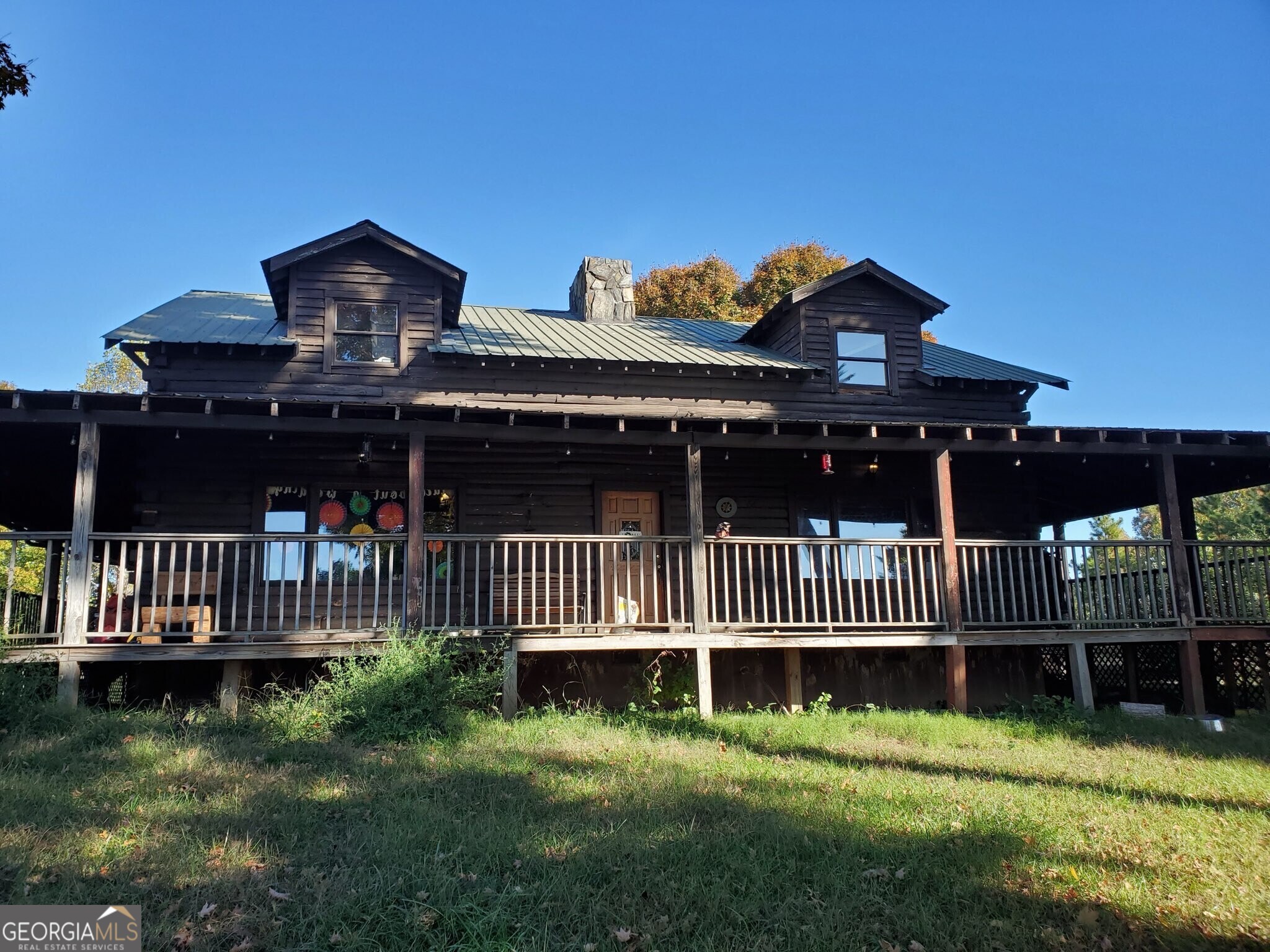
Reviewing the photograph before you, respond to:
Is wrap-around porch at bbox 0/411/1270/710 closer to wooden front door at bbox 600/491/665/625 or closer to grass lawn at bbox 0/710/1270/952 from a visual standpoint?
wooden front door at bbox 600/491/665/625

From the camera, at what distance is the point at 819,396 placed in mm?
14938

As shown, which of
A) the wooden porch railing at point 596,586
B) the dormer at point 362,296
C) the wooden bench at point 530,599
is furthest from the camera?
the dormer at point 362,296

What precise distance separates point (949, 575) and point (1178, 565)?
3436 millimetres

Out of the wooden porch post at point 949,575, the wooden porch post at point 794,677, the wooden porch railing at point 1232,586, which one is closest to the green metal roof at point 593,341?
the wooden porch post at point 949,575

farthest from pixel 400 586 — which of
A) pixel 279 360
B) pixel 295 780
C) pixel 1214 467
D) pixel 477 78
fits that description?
pixel 1214 467

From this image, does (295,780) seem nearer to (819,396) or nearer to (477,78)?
(819,396)

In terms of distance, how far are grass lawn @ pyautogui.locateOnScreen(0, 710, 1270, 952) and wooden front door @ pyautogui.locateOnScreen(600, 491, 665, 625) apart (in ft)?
14.2

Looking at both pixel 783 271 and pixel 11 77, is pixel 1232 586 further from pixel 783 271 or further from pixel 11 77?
pixel 783 271

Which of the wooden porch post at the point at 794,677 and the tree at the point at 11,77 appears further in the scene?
the wooden porch post at the point at 794,677

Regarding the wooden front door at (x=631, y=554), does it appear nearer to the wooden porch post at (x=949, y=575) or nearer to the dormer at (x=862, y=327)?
the dormer at (x=862, y=327)

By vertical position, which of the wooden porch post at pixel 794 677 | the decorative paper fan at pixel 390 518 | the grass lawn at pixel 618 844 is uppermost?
the decorative paper fan at pixel 390 518

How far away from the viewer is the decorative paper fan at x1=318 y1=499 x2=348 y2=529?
41.5 ft

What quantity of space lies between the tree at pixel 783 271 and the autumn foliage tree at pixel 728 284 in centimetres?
2

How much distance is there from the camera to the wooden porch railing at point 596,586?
1054 cm
